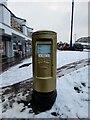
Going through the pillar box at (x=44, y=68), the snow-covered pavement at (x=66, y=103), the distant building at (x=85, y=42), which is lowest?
the snow-covered pavement at (x=66, y=103)

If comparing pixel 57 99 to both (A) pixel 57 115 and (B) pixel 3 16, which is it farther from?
(B) pixel 3 16

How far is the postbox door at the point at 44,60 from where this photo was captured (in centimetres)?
519

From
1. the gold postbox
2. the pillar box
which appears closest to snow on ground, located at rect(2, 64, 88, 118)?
the pillar box

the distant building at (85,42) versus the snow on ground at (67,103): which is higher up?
the distant building at (85,42)

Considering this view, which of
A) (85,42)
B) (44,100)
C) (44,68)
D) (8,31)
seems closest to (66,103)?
(44,100)

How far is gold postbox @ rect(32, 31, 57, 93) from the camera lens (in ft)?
16.9

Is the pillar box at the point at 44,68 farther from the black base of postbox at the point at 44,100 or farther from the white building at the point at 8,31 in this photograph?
the white building at the point at 8,31

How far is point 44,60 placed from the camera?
17.0 ft

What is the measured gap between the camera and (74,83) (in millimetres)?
6219

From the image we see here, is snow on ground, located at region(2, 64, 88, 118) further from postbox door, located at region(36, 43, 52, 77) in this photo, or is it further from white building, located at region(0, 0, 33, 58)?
white building, located at region(0, 0, 33, 58)

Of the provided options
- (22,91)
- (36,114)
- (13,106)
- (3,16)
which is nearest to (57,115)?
(36,114)

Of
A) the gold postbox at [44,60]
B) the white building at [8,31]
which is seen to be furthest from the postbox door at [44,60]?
the white building at [8,31]

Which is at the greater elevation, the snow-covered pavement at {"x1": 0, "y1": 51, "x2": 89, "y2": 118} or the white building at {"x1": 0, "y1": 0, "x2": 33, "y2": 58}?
the white building at {"x1": 0, "y1": 0, "x2": 33, "y2": 58}

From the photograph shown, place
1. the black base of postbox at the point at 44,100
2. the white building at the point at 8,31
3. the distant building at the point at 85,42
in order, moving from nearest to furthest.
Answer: the black base of postbox at the point at 44,100 → the white building at the point at 8,31 → the distant building at the point at 85,42
